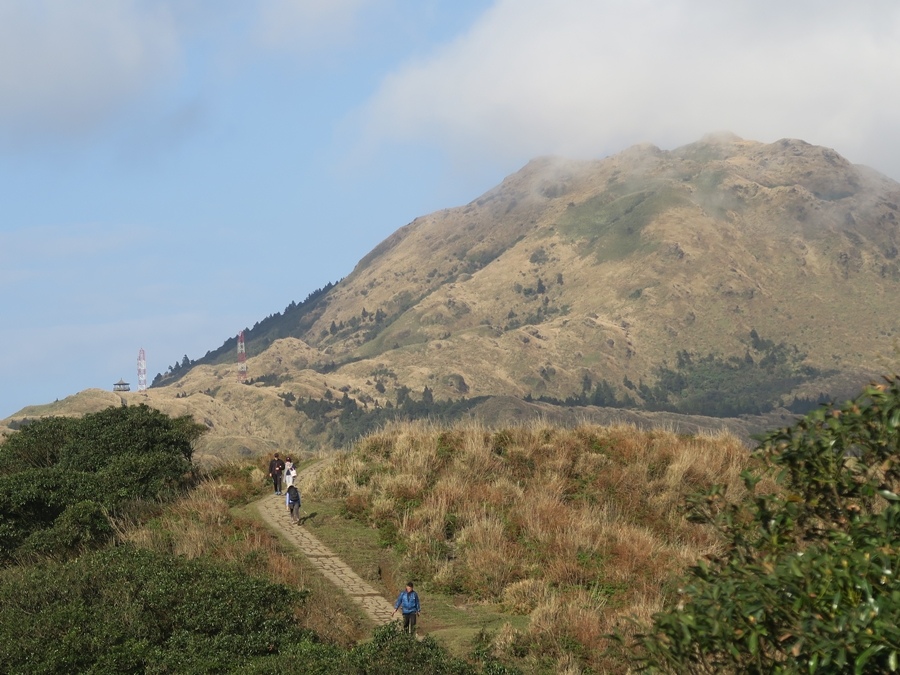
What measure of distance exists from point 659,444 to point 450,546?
9.00m

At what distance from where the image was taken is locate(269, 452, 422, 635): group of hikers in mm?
17406

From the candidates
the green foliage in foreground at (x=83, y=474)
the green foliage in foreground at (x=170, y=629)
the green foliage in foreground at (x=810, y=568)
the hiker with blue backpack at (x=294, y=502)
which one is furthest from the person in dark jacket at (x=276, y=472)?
the green foliage in foreground at (x=810, y=568)

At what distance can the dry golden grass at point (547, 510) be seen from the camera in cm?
1867

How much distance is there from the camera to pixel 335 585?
21.1 meters

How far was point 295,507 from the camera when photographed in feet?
82.4

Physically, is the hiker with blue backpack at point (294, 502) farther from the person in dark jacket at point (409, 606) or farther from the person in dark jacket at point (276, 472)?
the person in dark jacket at point (409, 606)

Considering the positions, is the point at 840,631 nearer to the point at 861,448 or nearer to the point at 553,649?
the point at 861,448

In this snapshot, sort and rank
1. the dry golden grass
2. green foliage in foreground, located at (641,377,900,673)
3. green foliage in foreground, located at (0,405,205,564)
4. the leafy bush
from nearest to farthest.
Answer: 1. green foliage in foreground, located at (641,377,900,673)
2. the leafy bush
3. the dry golden grass
4. green foliage in foreground, located at (0,405,205,564)

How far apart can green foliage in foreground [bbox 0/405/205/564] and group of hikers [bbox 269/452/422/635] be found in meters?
2.66

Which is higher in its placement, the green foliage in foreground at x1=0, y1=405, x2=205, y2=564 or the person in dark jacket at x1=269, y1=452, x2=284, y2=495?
the green foliage in foreground at x1=0, y1=405, x2=205, y2=564

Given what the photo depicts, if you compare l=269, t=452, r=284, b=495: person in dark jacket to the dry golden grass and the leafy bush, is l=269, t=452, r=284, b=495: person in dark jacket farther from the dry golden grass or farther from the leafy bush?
the leafy bush

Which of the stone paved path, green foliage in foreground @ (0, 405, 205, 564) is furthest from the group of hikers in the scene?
green foliage in foreground @ (0, 405, 205, 564)

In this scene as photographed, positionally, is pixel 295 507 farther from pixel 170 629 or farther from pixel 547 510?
pixel 170 629

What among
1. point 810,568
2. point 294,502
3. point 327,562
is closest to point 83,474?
point 294,502
